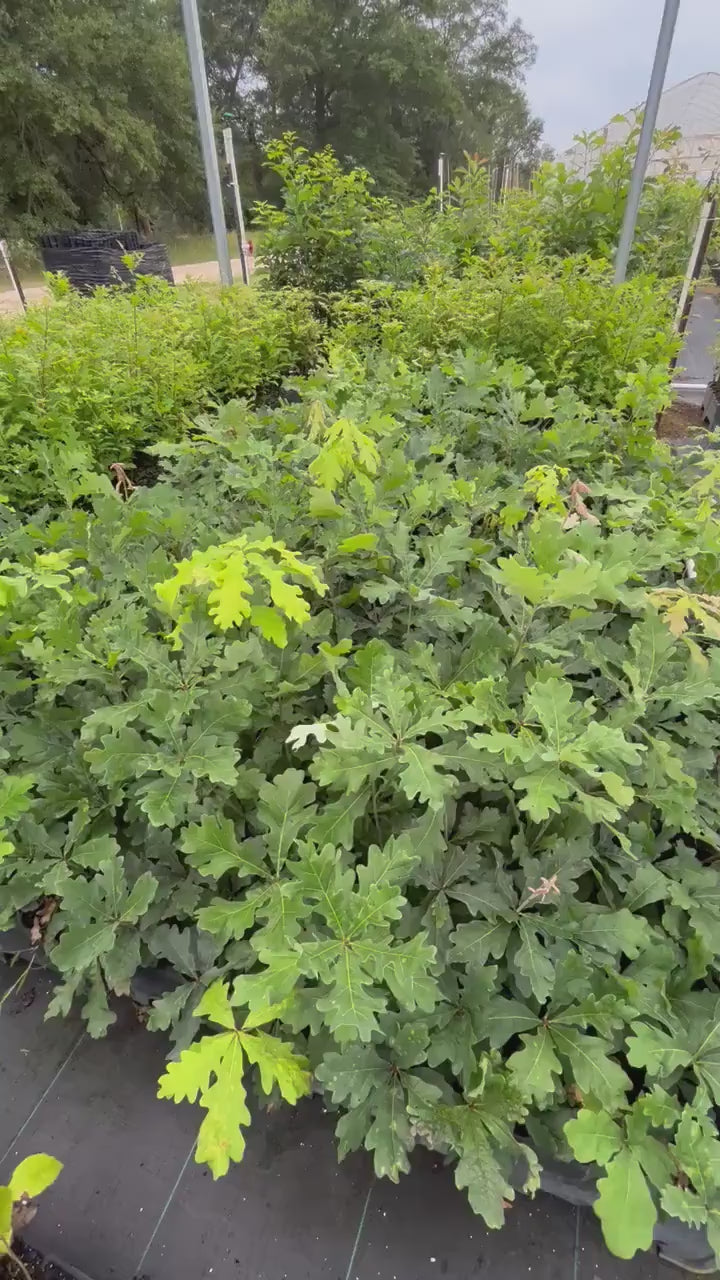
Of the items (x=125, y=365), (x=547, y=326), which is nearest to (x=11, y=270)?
(x=125, y=365)

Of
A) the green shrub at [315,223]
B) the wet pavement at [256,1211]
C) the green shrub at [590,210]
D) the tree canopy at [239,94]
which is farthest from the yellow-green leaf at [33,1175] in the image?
the tree canopy at [239,94]

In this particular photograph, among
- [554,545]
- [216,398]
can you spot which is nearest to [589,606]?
[554,545]

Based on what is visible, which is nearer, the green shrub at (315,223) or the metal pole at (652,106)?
the metal pole at (652,106)

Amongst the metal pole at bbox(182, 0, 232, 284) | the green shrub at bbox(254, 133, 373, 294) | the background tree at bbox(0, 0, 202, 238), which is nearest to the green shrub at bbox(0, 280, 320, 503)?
the green shrub at bbox(254, 133, 373, 294)

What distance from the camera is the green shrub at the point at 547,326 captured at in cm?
303

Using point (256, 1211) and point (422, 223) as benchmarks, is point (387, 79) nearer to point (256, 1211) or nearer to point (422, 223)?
point (422, 223)

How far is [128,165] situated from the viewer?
1841cm

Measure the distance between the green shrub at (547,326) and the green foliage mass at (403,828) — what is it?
1698 millimetres

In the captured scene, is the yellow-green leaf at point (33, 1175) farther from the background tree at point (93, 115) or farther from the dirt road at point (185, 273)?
the background tree at point (93, 115)

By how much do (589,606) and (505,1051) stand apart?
0.82m

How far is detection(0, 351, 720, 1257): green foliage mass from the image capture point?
3.16 ft

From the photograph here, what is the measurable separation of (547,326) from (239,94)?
1927 cm

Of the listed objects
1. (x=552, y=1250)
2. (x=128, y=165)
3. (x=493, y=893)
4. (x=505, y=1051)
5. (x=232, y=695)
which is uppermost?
A: (x=128, y=165)

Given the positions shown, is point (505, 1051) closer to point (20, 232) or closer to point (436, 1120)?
point (436, 1120)
